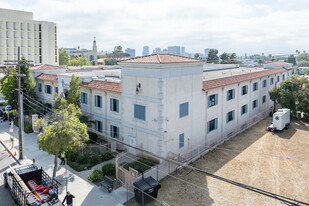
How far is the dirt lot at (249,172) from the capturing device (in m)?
19.0

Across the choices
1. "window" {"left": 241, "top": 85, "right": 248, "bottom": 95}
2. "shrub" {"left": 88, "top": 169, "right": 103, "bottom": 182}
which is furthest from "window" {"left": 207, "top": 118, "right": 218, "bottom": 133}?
"shrub" {"left": 88, "top": 169, "right": 103, "bottom": 182}

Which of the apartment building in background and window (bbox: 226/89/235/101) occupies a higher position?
the apartment building in background

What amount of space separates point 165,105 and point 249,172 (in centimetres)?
960

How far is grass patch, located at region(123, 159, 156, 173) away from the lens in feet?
74.3

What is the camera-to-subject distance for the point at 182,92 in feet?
81.9

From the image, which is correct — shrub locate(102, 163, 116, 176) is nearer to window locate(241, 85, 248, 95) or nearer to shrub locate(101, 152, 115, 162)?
shrub locate(101, 152, 115, 162)

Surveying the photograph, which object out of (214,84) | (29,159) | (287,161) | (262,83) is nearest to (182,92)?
(214,84)

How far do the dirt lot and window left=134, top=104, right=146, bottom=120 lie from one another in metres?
6.36

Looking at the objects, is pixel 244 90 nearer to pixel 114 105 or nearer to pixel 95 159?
pixel 114 105

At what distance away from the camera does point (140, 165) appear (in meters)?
23.3

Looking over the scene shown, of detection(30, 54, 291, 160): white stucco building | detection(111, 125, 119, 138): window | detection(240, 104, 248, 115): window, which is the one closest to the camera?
detection(30, 54, 291, 160): white stucco building

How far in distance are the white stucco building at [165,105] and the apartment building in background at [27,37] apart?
6551 centimetres

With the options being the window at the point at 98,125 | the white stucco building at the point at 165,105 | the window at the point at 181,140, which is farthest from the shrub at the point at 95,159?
the window at the point at 181,140

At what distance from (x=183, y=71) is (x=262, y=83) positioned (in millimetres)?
23531
